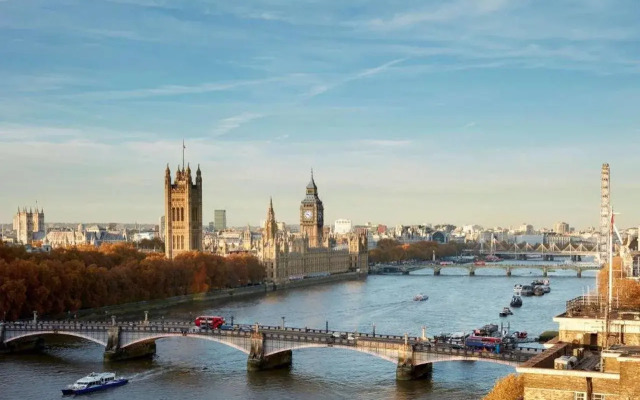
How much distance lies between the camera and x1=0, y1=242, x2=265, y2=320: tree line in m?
63.7

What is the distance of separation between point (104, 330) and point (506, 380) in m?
34.2

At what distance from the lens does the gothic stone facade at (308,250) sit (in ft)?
382

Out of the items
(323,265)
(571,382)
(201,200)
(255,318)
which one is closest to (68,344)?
(255,318)

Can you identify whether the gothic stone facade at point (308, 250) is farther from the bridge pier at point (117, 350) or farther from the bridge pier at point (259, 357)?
the bridge pier at point (259, 357)

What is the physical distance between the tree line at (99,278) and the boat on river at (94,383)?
723 inches

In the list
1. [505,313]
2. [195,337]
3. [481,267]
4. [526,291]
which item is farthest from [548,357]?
[481,267]

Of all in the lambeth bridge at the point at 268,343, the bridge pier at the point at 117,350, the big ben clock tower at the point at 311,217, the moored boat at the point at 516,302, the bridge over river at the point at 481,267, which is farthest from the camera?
the big ben clock tower at the point at 311,217

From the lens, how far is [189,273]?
8819 cm

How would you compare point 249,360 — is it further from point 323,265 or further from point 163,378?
point 323,265

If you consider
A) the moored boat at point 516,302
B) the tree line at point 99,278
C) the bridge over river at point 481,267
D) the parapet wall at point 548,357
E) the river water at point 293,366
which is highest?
the parapet wall at point 548,357

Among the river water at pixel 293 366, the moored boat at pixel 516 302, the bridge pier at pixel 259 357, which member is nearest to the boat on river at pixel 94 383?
the river water at pixel 293 366

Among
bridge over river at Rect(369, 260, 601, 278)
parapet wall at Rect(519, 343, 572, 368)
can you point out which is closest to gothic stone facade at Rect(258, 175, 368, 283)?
bridge over river at Rect(369, 260, 601, 278)

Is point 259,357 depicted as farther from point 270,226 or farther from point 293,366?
point 270,226

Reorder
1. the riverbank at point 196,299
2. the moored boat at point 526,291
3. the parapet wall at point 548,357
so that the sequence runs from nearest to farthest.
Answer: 1. the parapet wall at point 548,357
2. the riverbank at point 196,299
3. the moored boat at point 526,291
